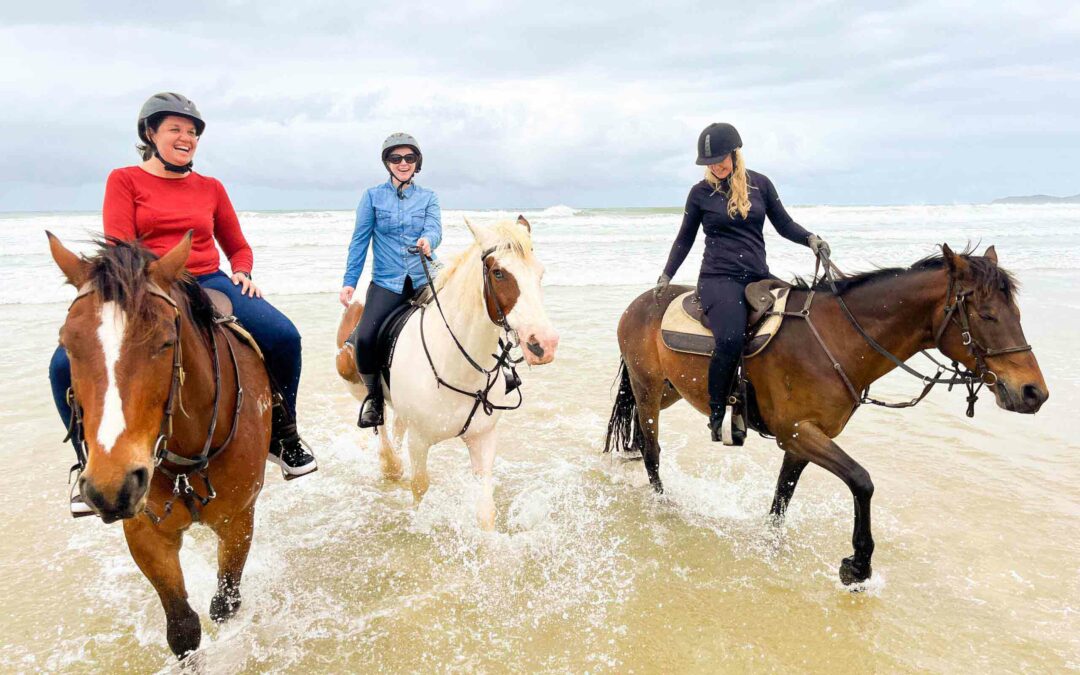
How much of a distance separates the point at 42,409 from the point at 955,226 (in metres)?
39.0

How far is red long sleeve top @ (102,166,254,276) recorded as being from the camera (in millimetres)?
3023

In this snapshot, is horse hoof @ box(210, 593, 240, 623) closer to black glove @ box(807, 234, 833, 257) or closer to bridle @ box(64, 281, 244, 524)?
bridle @ box(64, 281, 244, 524)

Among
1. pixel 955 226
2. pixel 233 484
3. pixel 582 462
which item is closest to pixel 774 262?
pixel 582 462

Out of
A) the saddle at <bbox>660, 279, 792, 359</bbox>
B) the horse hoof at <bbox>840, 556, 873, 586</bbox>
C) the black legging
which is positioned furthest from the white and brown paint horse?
the horse hoof at <bbox>840, 556, 873, 586</bbox>

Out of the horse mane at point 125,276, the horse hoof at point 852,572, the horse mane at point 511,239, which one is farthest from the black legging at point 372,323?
the horse hoof at point 852,572

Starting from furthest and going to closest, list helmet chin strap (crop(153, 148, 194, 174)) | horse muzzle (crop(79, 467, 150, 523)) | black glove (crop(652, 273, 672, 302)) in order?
1. black glove (crop(652, 273, 672, 302))
2. helmet chin strap (crop(153, 148, 194, 174))
3. horse muzzle (crop(79, 467, 150, 523))

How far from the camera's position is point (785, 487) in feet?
14.9

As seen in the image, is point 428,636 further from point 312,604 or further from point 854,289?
point 854,289

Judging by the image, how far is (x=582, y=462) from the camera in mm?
5945

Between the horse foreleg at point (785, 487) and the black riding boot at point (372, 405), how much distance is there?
9.86 feet

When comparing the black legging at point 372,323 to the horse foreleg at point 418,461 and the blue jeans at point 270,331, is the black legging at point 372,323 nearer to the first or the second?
the horse foreleg at point 418,461

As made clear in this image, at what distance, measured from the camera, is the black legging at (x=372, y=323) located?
4715 millimetres

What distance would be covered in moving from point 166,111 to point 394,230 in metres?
1.88

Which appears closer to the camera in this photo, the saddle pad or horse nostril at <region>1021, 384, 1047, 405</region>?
horse nostril at <region>1021, 384, 1047, 405</region>
